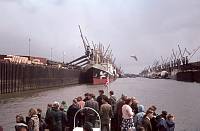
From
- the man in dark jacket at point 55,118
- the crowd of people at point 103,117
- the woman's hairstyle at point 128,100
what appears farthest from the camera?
the woman's hairstyle at point 128,100

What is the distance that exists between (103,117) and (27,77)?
73523 millimetres

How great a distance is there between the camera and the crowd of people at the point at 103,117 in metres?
14.0

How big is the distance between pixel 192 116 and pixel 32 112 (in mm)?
26490

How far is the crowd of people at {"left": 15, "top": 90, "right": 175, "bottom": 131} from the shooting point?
14.0 meters

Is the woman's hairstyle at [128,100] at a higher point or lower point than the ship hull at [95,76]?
lower

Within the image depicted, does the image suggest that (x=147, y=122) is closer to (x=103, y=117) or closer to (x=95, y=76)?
(x=103, y=117)

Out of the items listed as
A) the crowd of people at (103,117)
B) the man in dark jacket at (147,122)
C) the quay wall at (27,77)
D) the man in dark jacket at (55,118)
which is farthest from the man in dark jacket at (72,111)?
the quay wall at (27,77)

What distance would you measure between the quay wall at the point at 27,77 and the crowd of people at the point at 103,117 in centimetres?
5446

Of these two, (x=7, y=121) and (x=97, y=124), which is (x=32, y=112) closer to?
(x=97, y=124)

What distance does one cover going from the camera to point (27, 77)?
87938 mm

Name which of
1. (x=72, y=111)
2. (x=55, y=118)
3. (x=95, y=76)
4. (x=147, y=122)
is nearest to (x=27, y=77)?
(x=95, y=76)

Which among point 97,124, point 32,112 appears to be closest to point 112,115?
point 97,124

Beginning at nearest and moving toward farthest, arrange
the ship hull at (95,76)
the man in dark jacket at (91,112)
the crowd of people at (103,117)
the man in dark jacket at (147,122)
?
the man in dark jacket at (147,122), the crowd of people at (103,117), the man in dark jacket at (91,112), the ship hull at (95,76)

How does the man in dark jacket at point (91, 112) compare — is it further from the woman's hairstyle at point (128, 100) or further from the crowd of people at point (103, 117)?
the woman's hairstyle at point (128, 100)
